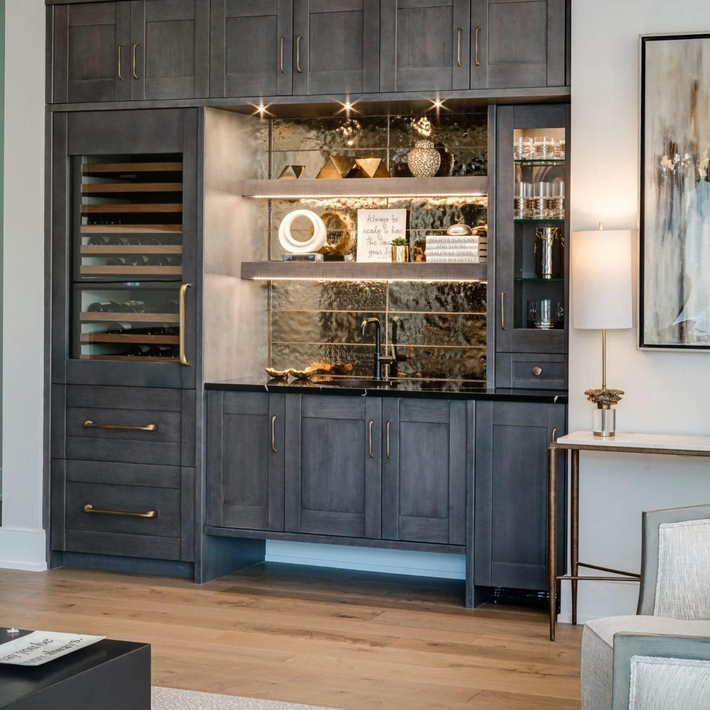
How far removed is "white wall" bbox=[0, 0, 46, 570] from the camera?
4.89 metres

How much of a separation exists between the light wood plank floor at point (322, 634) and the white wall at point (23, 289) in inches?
11.5

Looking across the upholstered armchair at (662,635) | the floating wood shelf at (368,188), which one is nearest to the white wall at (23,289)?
the floating wood shelf at (368,188)

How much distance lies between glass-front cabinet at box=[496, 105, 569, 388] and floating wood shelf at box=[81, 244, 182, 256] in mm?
1494

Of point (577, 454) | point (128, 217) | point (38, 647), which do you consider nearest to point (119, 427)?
point (128, 217)

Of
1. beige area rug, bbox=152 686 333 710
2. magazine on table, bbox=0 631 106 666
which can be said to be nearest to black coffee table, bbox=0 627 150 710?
magazine on table, bbox=0 631 106 666

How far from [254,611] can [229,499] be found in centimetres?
61

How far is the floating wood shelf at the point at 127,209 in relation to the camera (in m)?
4.71

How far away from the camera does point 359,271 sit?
475 centimetres

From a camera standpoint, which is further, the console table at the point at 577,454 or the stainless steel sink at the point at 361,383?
the stainless steel sink at the point at 361,383

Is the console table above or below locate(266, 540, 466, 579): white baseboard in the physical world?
above

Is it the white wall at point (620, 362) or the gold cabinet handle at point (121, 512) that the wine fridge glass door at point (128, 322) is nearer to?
the gold cabinet handle at point (121, 512)

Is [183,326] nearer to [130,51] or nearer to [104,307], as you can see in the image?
[104,307]

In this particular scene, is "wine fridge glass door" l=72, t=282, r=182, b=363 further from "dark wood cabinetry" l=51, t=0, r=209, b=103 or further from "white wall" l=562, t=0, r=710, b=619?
"white wall" l=562, t=0, r=710, b=619

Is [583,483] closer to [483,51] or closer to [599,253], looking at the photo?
[599,253]
